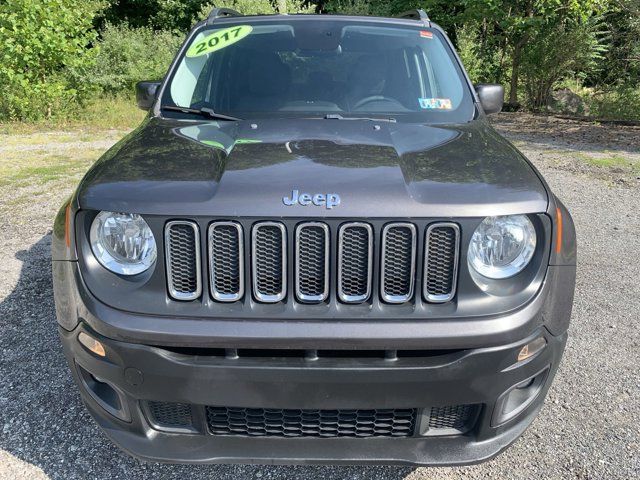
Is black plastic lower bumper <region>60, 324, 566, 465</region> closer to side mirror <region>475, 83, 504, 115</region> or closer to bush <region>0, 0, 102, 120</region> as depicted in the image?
side mirror <region>475, 83, 504, 115</region>

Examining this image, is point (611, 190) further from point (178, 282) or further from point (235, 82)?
point (178, 282)

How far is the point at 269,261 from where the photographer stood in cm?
194

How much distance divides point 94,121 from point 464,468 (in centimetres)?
1226

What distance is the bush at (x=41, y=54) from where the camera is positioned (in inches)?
425

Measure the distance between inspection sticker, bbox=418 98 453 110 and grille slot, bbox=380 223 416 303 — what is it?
139cm

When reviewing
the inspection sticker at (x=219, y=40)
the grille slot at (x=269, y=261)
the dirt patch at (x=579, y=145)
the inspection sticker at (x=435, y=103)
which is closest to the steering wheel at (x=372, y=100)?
the inspection sticker at (x=435, y=103)

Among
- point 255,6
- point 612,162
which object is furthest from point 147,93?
point 255,6

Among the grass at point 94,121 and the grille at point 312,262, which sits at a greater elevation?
the grille at point 312,262

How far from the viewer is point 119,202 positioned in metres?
1.98

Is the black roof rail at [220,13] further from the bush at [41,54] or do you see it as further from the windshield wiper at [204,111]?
the bush at [41,54]

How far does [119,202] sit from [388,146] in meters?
1.09

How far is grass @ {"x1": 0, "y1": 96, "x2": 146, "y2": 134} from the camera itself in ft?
39.0

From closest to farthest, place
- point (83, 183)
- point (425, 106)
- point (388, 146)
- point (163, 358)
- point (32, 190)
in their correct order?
1. point (163, 358)
2. point (83, 183)
3. point (388, 146)
4. point (425, 106)
5. point (32, 190)

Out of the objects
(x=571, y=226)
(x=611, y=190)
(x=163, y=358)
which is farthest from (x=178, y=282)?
(x=611, y=190)
